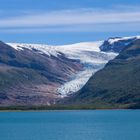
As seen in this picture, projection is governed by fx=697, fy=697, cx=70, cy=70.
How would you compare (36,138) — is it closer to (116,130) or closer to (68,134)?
(68,134)

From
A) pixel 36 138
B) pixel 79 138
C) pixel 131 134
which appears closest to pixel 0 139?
pixel 36 138

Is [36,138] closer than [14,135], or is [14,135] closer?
[36,138]

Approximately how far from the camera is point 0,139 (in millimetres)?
118438

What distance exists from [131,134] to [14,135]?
70.3 ft

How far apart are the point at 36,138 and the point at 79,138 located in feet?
24.5

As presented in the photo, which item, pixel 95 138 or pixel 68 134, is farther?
pixel 68 134

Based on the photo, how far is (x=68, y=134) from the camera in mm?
127875

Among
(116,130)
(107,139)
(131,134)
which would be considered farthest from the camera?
(116,130)

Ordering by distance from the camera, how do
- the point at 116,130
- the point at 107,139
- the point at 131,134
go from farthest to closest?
the point at 116,130
the point at 131,134
the point at 107,139

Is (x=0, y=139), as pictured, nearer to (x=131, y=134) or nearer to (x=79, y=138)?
(x=79, y=138)

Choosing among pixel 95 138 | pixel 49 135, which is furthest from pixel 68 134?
pixel 95 138

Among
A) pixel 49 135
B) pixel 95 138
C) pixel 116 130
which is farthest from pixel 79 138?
pixel 116 130

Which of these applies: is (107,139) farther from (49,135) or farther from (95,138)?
(49,135)

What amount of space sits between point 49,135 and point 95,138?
1185cm
